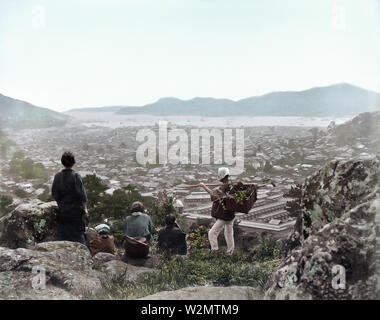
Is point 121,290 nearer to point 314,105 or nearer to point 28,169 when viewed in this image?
point 28,169

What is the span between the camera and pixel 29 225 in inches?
222

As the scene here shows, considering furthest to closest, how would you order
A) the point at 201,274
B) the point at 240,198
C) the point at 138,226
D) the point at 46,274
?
the point at 138,226
the point at 240,198
the point at 201,274
the point at 46,274

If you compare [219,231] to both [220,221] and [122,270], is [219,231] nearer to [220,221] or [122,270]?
[220,221]

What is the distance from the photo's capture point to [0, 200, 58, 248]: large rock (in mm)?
5590

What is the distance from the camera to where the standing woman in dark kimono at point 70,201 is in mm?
5602

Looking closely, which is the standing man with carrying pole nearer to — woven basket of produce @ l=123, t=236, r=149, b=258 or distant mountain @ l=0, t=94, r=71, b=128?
woven basket of produce @ l=123, t=236, r=149, b=258

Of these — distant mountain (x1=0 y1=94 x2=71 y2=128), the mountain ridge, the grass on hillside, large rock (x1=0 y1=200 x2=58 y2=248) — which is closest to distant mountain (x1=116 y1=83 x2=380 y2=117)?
the mountain ridge

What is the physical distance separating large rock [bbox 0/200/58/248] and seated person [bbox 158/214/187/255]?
129cm

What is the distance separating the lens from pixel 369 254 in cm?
429

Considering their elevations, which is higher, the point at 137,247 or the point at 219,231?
the point at 219,231

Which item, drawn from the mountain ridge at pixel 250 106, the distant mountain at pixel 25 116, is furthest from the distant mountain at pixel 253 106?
the distant mountain at pixel 25 116

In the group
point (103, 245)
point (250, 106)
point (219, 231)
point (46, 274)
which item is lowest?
point (46, 274)

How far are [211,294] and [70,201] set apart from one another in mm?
1946

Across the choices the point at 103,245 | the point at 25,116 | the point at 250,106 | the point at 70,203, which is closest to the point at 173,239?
the point at 103,245
